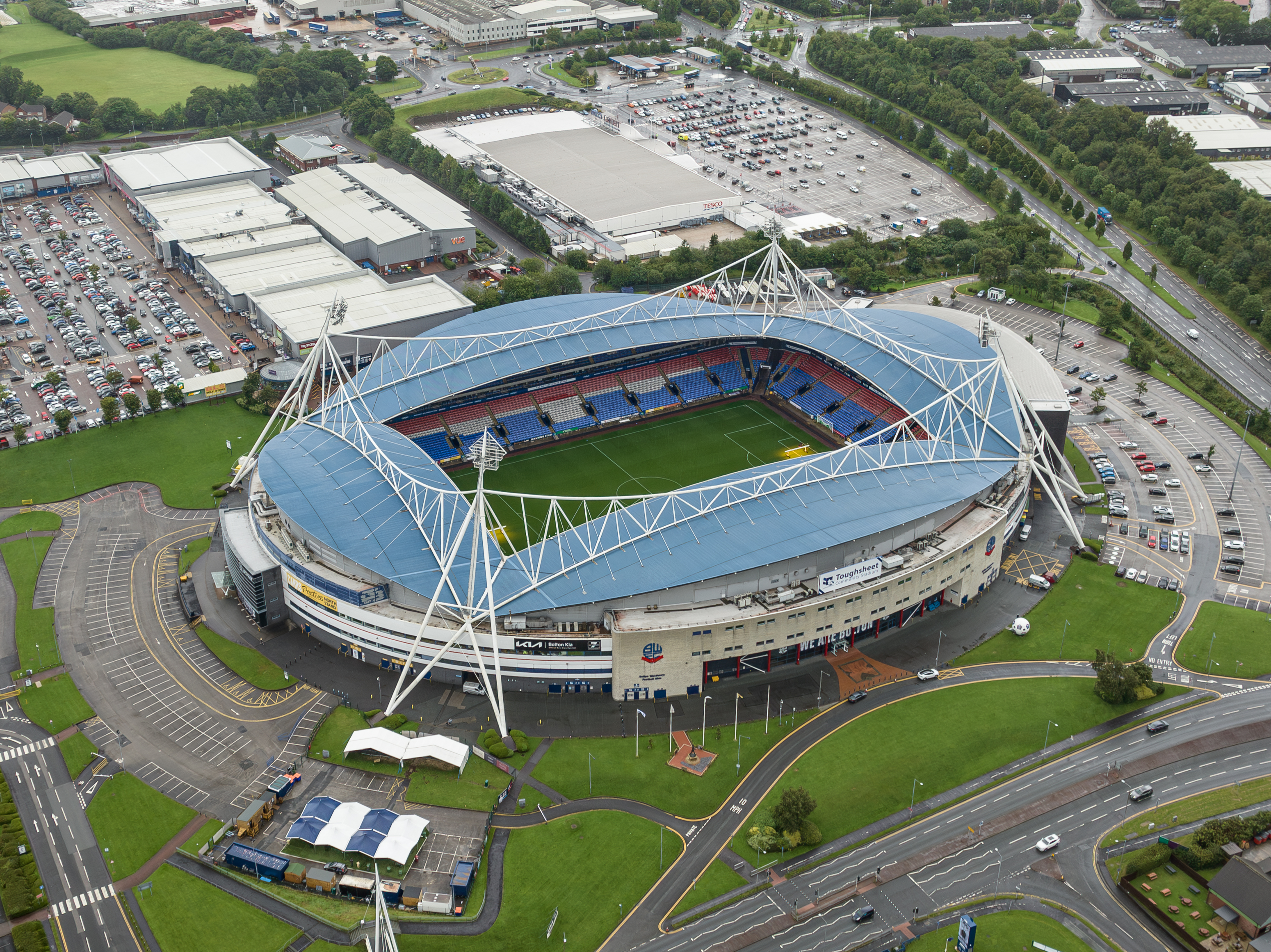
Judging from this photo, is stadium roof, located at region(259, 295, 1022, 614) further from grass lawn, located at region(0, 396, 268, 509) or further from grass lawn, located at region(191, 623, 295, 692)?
grass lawn, located at region(0, 396, 268, 509)

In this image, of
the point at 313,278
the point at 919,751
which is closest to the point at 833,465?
the point at 919,751

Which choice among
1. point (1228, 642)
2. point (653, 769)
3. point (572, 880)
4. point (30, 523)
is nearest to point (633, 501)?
point (653, 769)

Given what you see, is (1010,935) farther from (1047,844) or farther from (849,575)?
(849,575)

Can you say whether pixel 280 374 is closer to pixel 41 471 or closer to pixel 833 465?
pixel 41 471

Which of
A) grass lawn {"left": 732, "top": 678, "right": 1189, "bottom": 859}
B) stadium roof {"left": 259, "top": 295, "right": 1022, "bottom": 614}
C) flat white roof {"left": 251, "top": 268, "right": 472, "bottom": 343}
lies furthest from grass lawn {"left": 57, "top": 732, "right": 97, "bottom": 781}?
flat white roof {"left": 251, "top": 268, "right": 472, "bottom": 343}

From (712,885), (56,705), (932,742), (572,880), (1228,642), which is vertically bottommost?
(56,705)
